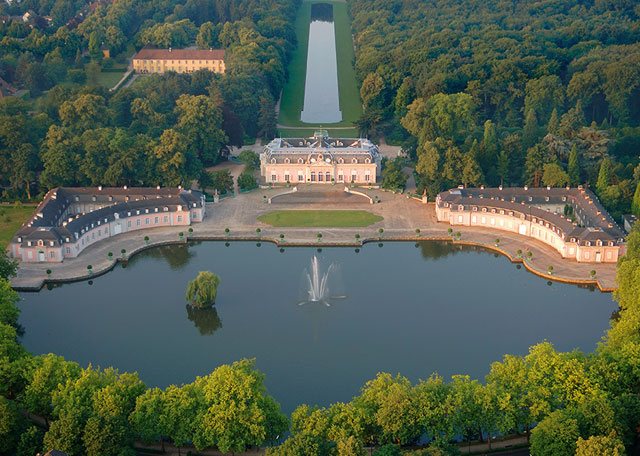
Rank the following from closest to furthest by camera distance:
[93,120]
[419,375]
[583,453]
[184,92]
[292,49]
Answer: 1. [583,453]
2. [419,375]
3. [93,120]
4. [184,92]
5. [292,49]

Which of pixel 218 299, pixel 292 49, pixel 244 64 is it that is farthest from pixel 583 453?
pixel 292 49

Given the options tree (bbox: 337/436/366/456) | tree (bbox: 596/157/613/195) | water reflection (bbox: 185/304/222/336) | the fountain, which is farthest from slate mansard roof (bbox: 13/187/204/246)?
tree (bbox: 337/436/366/456)

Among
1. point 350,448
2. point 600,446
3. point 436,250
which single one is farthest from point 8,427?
point 436,250

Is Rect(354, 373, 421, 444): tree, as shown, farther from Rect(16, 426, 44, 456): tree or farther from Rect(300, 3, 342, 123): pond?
Rect(300, 3, 342, 123): pond

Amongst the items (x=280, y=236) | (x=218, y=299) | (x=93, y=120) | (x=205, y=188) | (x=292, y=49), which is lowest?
(x=218, y=299)

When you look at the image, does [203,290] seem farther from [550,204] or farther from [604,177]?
[604,177]

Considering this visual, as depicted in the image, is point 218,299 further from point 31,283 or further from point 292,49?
point 292,49

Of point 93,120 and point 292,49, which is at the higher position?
point 292,49
